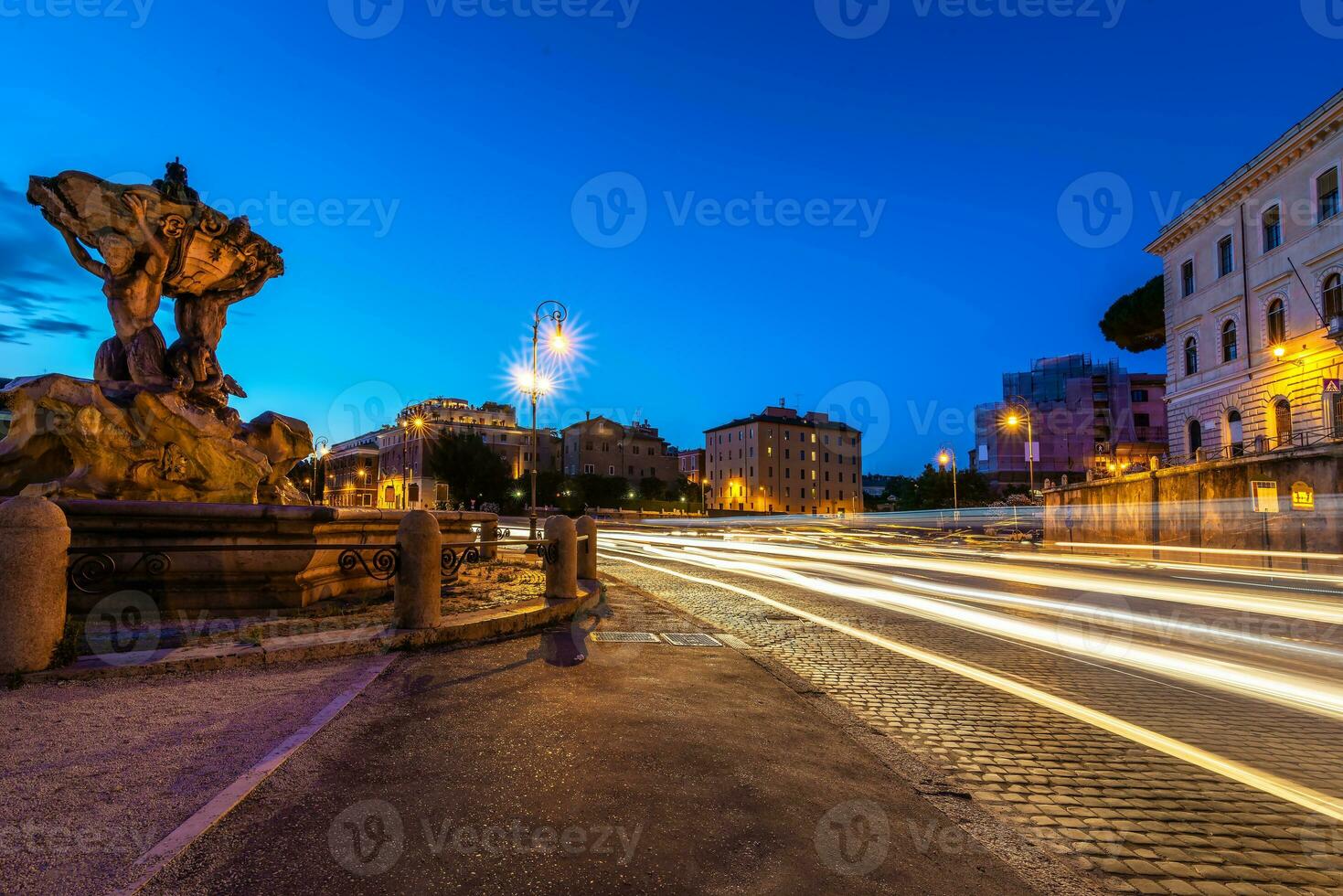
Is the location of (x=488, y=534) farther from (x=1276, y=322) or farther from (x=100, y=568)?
(x=1276, y=322)

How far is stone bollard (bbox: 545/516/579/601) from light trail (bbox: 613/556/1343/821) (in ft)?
12.6

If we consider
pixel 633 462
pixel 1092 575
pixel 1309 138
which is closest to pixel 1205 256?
pixel 1309 138

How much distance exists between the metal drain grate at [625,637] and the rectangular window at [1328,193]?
38189 millimetres

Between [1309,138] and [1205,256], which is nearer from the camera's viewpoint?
[1309,138]

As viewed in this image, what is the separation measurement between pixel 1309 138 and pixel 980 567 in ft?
96.6

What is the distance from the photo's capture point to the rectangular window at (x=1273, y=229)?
34281 mm

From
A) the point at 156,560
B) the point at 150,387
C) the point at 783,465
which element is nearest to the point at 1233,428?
the point at 150,387

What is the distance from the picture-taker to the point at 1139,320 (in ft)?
184

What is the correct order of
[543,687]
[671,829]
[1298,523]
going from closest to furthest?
1. [671,829]
2. [543,687]
3. [1298,523]

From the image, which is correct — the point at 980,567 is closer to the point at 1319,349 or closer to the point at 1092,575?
the point at 1092,575

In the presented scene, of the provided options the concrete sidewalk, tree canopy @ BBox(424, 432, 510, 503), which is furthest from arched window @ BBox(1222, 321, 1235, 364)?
tree canopy @ BBox(424, 432, 510, 503)

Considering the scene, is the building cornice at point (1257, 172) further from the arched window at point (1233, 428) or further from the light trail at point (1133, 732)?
the light trail at point (1133, 732)

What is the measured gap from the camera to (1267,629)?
29.8 feet

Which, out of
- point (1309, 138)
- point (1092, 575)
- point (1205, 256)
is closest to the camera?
point (1092, 575)
